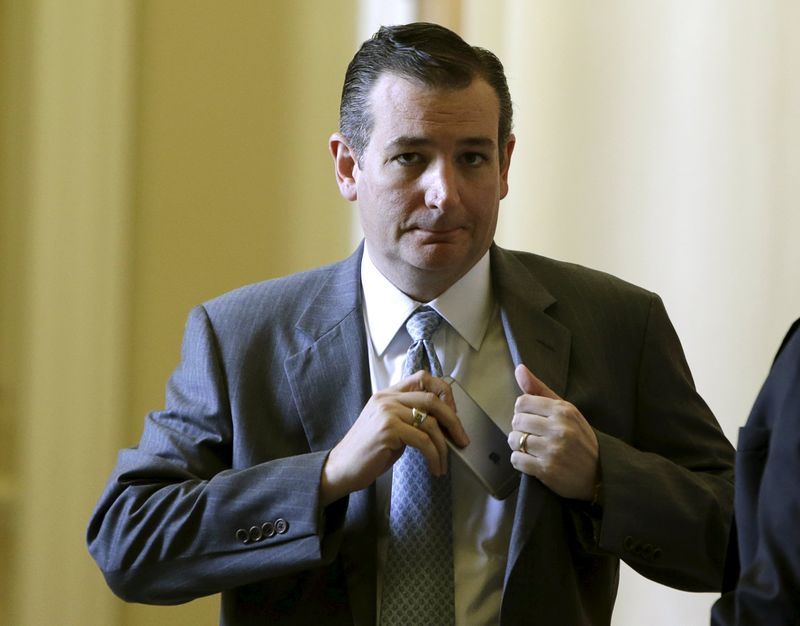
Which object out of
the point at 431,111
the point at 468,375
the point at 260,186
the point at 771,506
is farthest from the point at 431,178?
the point at 260,186

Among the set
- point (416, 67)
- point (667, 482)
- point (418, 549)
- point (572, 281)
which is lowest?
point (418, 549)

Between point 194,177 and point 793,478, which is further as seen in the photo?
point 194,177

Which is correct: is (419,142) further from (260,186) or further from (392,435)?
(260,186)

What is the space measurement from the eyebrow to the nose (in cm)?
4

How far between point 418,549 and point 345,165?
0.68 metres

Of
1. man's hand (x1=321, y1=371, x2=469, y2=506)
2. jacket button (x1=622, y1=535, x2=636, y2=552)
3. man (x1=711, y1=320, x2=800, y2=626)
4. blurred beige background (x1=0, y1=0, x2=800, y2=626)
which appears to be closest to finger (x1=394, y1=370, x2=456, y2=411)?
man's hand (x1=321, y1=371, x2=469, y2=506)

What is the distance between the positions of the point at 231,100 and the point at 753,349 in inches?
53.1

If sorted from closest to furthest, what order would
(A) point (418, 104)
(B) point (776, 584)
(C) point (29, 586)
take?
1. (B) point (776, 584)
2. (A) point (418, 104)
3. (C) point (29, 586)

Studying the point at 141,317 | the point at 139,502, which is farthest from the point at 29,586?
the point at 139,502

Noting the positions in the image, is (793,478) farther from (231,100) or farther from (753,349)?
(231,100)

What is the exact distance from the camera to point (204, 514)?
1888mm

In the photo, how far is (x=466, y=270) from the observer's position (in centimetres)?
206

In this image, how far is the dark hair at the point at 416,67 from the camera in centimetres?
199

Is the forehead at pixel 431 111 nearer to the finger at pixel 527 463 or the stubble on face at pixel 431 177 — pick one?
the stubble on face at pixel 431 177
